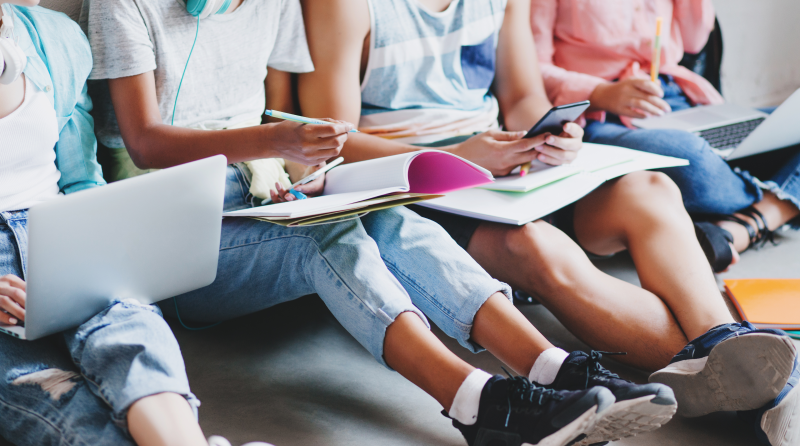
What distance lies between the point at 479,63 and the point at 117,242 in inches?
41.3

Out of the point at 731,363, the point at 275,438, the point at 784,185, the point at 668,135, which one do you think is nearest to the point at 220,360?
the point at 275,438

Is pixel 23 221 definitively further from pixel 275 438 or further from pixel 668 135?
pixel 668 135

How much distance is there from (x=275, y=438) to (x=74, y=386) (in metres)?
0.30

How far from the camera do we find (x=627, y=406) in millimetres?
730

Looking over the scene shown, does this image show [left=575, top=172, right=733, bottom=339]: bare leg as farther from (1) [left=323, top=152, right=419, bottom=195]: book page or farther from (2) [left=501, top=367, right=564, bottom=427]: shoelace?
(1) [left=323, top=152, right=419, bottom=195]: book page

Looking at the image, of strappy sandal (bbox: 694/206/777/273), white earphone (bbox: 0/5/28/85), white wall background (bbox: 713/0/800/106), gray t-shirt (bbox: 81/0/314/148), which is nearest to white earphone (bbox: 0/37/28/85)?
white earphone (bbox: 0/5/28/85)

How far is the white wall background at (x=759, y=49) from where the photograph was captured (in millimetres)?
2453

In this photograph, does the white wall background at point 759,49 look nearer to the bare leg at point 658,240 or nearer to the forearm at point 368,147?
the bare leg at point 658,240

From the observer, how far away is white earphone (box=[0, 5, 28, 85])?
864 millimetres

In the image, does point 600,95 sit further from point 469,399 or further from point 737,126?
point 469,399

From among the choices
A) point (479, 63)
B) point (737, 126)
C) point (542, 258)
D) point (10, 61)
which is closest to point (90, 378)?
point (10, 61)

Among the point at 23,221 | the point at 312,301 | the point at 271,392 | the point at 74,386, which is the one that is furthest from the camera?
the point at 312,301

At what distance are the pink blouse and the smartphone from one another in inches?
21.4

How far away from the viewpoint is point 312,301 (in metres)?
1.39
